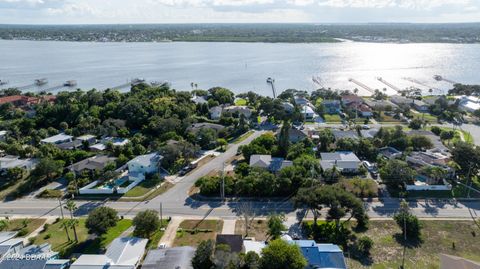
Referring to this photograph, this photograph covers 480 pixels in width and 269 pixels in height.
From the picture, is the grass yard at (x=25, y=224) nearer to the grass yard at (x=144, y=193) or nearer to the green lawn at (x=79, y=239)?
the green lawn at (x=79, y=239)

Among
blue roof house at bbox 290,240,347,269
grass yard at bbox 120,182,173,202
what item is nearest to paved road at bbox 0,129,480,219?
grass yard at bbox 120,182,173,202

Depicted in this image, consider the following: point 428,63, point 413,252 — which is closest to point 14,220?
point 413,252

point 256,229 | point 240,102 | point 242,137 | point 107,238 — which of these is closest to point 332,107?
point 240,102

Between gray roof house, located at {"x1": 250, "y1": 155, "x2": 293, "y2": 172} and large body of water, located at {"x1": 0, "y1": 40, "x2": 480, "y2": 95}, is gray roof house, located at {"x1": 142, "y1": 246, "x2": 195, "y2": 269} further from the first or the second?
large body of water, located at {"x1": 0, "y1": 40, "x2": 480, "y2": 95}

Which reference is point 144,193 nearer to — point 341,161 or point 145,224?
point 145,224

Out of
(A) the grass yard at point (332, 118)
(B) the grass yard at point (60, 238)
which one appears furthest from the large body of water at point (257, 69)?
(B) the grass yard at point (60, 238)

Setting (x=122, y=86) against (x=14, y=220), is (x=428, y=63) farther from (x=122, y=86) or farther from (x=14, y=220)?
(x=14, y=220)
